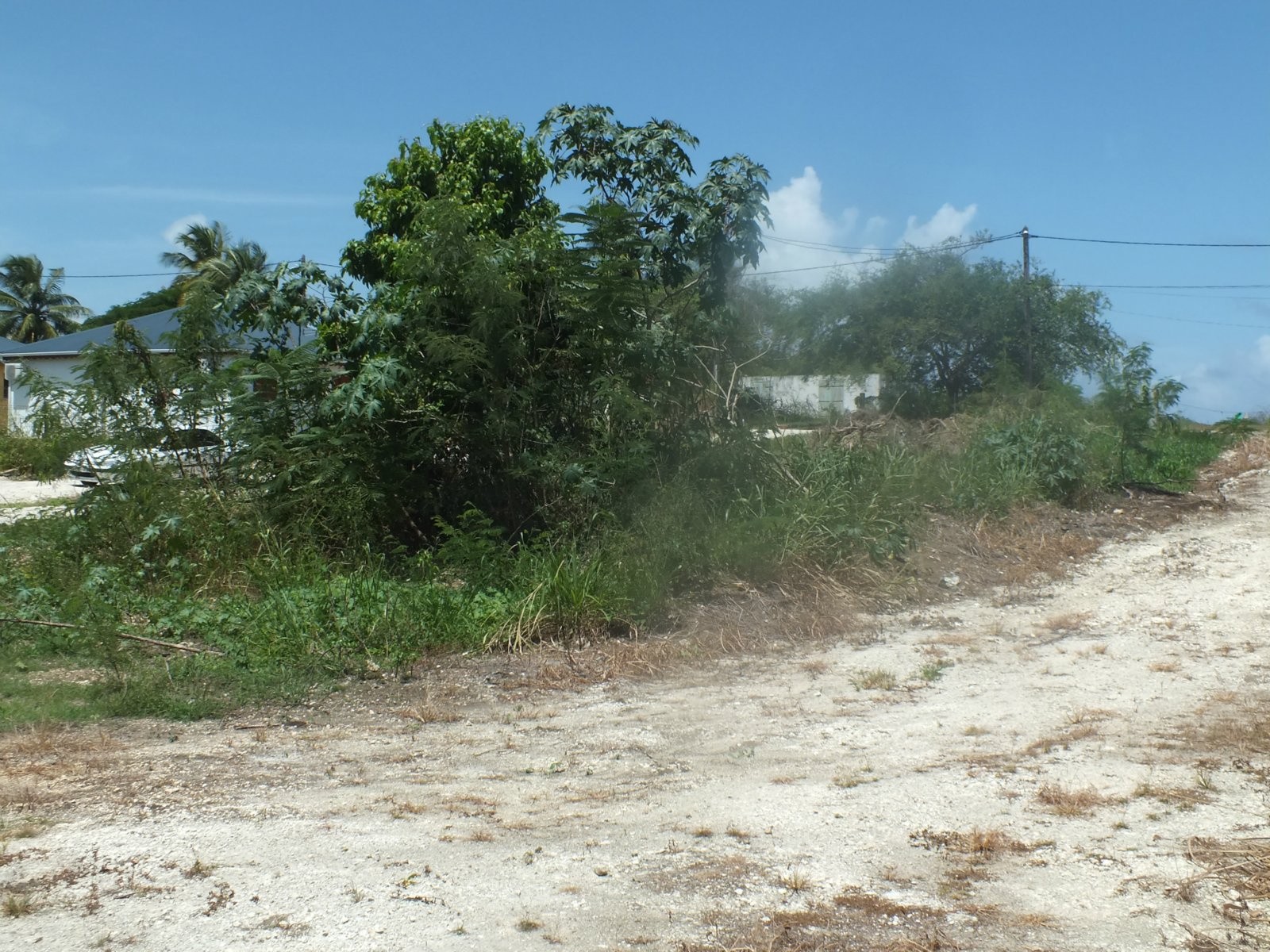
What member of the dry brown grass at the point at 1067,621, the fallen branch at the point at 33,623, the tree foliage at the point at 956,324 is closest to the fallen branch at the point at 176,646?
the fallen branch at the point at 33,623

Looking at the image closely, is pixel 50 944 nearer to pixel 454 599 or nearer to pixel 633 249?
pixel 454 599

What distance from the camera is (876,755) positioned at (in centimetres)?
586

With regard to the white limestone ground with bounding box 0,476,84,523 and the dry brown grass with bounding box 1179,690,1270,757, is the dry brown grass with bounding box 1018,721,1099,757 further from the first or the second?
the white limestone ground with bounding box 0,476,84,523

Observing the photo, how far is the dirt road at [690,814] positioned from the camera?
150 inches

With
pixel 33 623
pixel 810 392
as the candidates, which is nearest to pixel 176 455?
pixel 33 623

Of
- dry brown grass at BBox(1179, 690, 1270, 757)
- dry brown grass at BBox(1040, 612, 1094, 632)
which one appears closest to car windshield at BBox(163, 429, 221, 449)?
dry brown grass at BBox(1040, 612, 1094, 632)

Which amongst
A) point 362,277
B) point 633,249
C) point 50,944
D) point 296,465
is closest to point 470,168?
point 362,277

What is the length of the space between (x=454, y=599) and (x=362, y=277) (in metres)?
7.07

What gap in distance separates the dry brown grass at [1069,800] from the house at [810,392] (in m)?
6.82

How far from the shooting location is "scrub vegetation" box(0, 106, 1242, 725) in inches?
333

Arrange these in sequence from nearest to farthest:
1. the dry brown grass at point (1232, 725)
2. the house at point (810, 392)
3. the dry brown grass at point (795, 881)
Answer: the dry brown grass at point (795, 881), the dry brown grass at point (1232, 725), the house at point (810, 392)

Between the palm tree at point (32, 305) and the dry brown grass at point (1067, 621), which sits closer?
the dry brown grass at point (1067, 621)

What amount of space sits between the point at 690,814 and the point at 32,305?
55.0m

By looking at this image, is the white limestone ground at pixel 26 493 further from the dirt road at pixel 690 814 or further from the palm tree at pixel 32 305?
the palm tree at pixel 32 305
